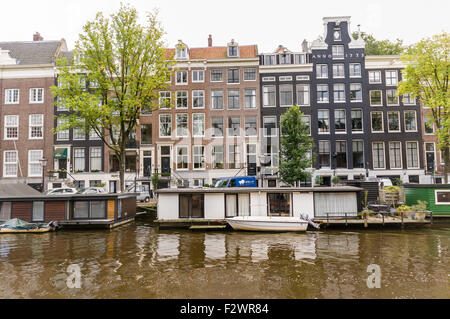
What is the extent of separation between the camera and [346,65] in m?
36.0

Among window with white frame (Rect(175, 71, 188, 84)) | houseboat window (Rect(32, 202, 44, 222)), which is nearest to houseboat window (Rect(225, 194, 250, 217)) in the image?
houseboat window (Rect(32, 202, 44, 222))

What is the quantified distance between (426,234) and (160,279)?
56.5 feet

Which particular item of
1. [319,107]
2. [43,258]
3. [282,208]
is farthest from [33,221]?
[319,107]

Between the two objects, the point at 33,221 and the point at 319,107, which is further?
the point at 319,107

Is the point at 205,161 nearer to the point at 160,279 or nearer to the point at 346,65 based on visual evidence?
the point at 346,65

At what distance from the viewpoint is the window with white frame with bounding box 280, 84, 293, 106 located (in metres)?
36.7

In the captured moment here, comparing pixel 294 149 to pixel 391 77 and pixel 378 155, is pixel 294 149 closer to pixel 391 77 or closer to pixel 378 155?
pixel 378 155

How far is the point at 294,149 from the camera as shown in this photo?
87.7ft

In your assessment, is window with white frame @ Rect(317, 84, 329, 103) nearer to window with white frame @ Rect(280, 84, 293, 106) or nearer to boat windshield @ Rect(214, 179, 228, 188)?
window with white frame @ Rect(280, 84, 293, 106)

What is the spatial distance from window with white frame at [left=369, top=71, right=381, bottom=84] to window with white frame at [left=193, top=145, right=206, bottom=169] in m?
24.6

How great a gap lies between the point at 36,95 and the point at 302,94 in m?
36.8

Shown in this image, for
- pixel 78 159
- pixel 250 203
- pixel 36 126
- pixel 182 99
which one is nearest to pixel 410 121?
pixel 250 203

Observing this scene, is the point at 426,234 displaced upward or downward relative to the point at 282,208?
downward

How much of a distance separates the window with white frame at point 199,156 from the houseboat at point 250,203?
1574cm
